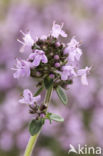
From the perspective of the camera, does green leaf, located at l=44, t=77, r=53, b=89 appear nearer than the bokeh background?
Yes

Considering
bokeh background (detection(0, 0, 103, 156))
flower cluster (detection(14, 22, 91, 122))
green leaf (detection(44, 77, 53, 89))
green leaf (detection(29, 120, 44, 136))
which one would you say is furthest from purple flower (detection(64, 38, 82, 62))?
bokeh background (detection(0, 0, 103, 156))

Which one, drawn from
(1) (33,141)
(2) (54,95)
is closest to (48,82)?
(1) (33,141)

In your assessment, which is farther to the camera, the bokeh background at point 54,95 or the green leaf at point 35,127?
the bokeh background at point 54,95

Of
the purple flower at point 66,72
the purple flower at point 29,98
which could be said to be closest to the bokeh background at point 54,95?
the purple flower at point 29,98

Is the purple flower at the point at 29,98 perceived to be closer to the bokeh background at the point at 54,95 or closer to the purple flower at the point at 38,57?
the purple flower at the point at 38,57

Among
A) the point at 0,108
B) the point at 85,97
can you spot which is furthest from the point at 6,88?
A: the point at 85,97

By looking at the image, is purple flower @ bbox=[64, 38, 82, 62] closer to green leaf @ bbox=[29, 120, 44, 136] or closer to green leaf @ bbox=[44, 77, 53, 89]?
green leaf @ bbox=[44, 77, 53, 89]

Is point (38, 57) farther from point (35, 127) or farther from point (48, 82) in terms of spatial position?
point (35, 127)

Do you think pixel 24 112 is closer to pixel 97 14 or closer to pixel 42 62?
pixel 42 62

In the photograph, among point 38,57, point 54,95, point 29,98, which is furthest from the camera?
point 54,95
